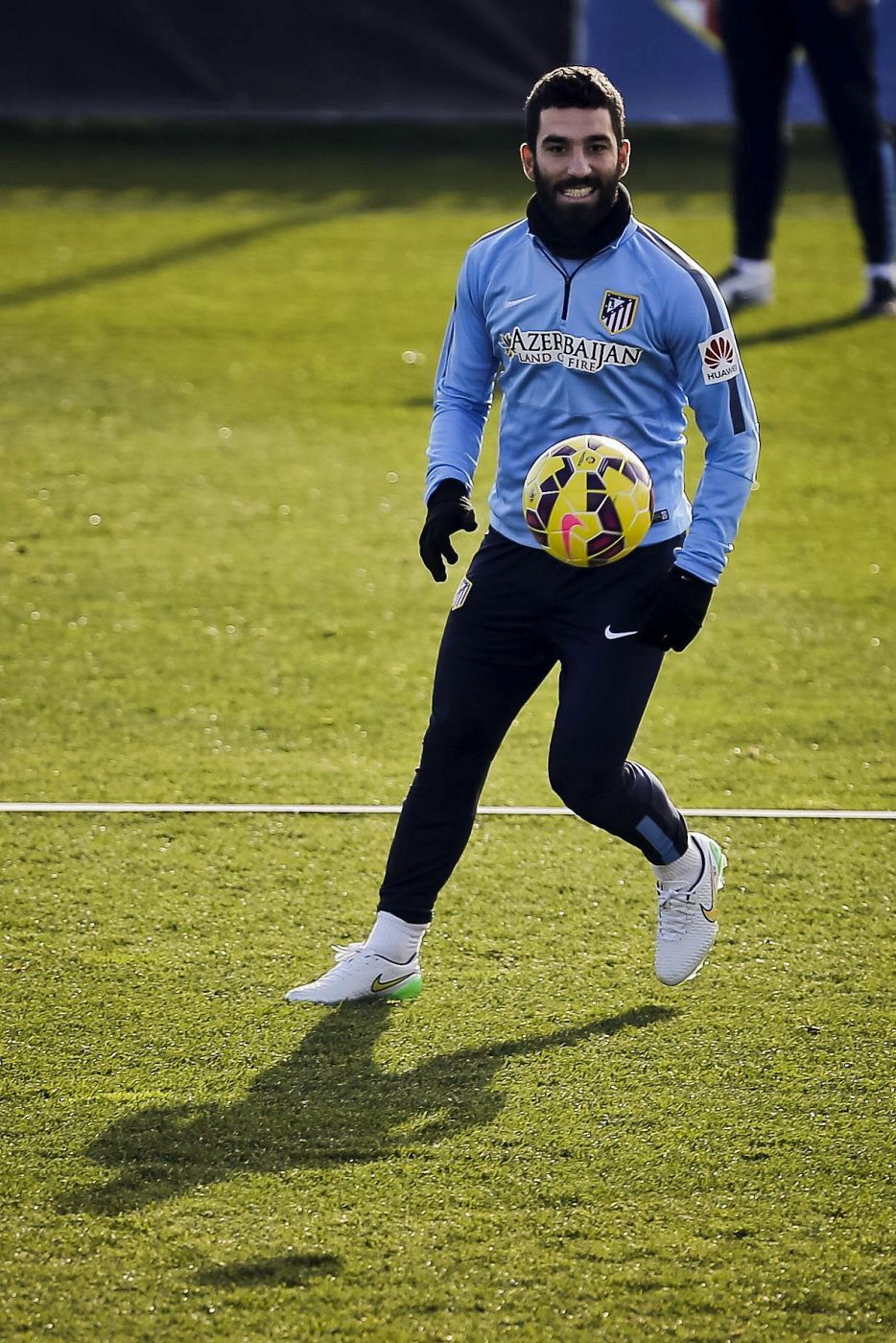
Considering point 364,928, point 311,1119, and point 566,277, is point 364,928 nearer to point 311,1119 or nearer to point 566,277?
point 311,1119

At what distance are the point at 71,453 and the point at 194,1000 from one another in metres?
4.73

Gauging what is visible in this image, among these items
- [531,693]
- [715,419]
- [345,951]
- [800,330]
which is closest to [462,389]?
[715,419]

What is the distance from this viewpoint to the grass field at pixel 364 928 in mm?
3328

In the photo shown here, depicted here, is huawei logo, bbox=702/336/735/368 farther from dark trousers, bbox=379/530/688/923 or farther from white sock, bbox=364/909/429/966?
white sock, bbox=364/909/429/966

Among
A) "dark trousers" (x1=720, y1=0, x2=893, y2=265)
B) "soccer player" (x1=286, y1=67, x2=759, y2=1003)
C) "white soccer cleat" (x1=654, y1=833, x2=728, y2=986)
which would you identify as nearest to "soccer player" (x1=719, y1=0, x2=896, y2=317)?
"dark trousers" (x1=720, y1=0, x2=893, y2=265)

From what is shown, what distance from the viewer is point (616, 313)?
12.9 ft

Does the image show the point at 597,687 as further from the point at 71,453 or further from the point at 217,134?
the point at 217,134

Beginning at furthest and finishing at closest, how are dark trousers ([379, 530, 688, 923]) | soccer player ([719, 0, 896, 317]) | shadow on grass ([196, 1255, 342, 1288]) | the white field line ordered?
soccer player ([719, 0, 896, 317])
the white field line
dark trousers ([379, 530, 688, 923])
shadow on grass ([196, 1255, 342, 1288])

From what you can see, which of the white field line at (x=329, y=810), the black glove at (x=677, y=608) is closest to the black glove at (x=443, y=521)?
the black glove at (x=677, y=608)

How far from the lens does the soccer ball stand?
389 cm

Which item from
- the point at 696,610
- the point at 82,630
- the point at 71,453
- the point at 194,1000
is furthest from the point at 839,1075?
the point at 71,453

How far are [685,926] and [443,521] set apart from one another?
1.14 meters

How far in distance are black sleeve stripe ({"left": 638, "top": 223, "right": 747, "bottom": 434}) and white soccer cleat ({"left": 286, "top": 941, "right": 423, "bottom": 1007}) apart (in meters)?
1.48

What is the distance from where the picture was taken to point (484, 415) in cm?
432
